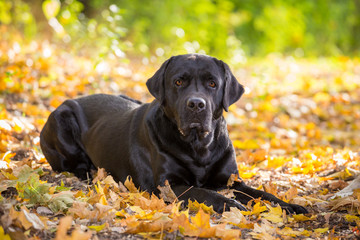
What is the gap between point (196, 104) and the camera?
3516mm

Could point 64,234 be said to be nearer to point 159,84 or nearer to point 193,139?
point 193,139

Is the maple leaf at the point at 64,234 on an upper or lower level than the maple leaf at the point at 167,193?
upper

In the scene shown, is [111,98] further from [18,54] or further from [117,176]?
[18,54]

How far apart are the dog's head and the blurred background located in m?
3.31

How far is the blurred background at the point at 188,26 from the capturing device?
9.06 meters

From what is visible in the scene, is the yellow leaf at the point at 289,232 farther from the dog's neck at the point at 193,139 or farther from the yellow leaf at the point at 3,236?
the yellow leaf at the point at 3,236

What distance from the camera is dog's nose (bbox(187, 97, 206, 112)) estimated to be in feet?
11.5

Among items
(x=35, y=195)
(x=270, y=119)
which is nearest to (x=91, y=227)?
(x=35, y=195)

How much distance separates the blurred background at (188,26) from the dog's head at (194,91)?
3306 mm

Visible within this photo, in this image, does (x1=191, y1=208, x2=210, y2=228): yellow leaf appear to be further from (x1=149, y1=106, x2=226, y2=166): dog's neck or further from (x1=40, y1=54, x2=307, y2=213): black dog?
(x1=149, y1=106, x2=226, y2=166): dog's neck

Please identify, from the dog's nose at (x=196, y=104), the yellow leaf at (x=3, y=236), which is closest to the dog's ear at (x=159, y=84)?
the dog's nose at (x=196, y=104)

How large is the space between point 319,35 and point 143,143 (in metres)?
15.7

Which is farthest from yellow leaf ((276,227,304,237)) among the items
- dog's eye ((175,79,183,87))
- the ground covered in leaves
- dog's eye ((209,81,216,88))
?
dog's eye ((175,79,183,87))

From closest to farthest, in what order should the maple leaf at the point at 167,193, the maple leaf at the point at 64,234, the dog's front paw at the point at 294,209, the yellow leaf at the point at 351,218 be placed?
the maple leaf at the point at 64,234 < the yellow leaf at the point at 351,218 < the dog's front paw at the point at 294,209 < the maple leaf at the point at 167,193
